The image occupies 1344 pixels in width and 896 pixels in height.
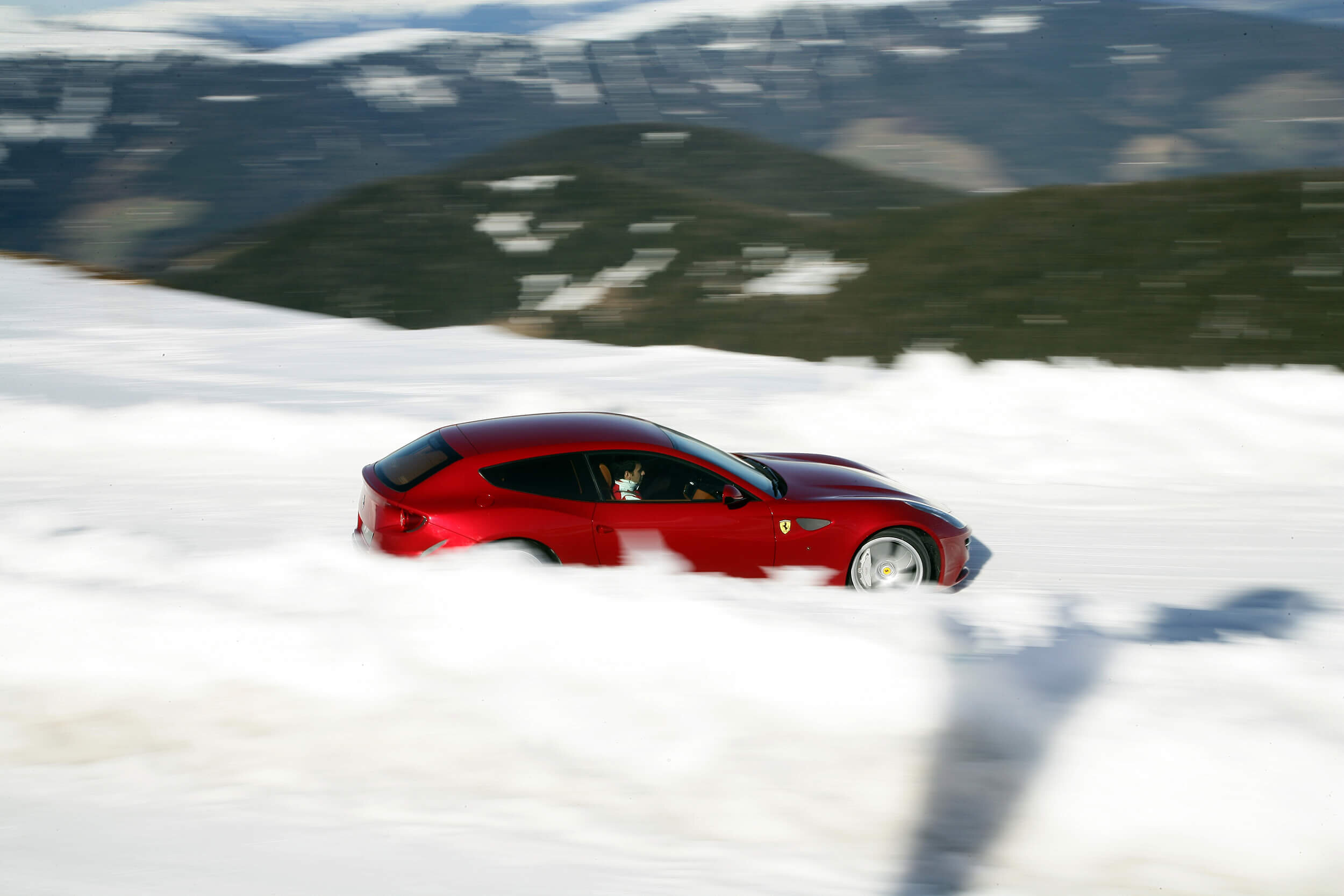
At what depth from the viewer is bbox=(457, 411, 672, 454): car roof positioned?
5457mm

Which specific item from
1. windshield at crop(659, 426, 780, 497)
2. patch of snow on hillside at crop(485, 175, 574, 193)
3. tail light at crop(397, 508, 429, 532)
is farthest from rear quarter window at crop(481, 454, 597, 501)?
patch of snow on hillside at crop(485, 175, 574, 193)

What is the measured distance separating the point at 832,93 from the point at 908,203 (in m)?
9.46

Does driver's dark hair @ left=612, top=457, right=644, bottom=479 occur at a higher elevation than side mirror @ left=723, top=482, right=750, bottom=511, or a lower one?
higher

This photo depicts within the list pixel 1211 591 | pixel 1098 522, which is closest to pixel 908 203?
pixel 1098 522

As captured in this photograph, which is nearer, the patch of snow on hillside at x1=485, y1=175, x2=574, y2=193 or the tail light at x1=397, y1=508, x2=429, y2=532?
the tail light at x1=397, y1=508, x2=429, y2=532

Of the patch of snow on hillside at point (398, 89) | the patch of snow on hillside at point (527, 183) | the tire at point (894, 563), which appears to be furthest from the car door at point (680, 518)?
the patch of snow on hillside at point (398, 89)

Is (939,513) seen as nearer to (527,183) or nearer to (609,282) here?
(609,282)

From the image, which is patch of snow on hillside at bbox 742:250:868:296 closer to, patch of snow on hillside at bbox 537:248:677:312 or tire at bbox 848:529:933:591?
patch of snow on hillside at bbox 537:248:677:312

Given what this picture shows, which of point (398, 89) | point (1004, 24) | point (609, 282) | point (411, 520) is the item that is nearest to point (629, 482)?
point (411, 520)

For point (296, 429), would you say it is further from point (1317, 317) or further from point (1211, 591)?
point (1317, 317)

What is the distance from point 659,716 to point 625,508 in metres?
1.43

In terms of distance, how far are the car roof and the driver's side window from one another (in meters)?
0.12

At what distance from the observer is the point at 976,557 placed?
673 centimetres

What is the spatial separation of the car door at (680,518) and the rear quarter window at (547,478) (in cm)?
7
